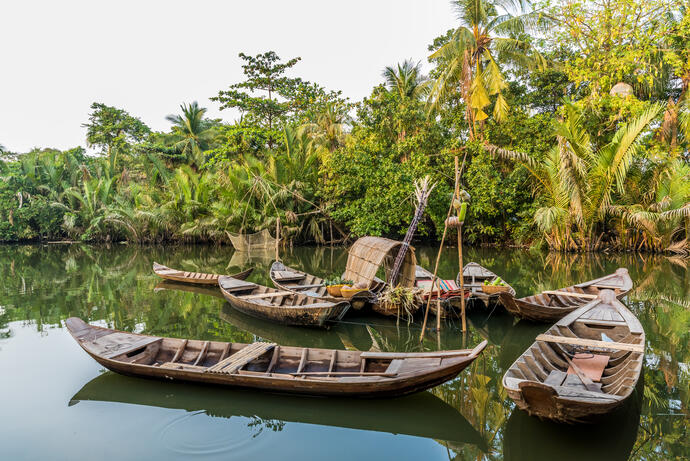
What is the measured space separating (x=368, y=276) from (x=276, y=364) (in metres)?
3.40

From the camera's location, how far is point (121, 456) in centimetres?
378

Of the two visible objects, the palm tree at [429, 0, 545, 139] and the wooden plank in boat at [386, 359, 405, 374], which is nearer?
the wooden plank in boat at [386, 359, 405, 374]

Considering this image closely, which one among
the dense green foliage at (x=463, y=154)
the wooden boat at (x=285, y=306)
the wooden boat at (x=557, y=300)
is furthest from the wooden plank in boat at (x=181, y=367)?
the dense green foliage at (x=463, y=154)

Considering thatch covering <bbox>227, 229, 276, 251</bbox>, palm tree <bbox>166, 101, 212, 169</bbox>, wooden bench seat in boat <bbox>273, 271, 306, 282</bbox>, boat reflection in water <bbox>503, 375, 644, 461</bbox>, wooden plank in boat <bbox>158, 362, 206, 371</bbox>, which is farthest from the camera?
palm tree <bbox>166, 101, 212, 169</bbox>

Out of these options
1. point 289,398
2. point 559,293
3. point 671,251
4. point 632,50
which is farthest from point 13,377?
point 671,251

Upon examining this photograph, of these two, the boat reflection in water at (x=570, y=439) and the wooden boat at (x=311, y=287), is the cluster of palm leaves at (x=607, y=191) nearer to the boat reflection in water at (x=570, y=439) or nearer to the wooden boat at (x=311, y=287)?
the wooden boat at (x=311, y=287)

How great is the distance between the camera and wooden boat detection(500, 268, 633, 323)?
679cm

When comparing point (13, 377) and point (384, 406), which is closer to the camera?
point (384, 406)

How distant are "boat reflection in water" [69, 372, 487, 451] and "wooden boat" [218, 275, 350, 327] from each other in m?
2.38

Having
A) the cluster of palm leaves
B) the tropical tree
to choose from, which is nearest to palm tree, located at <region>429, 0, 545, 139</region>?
the cluster of palm leaves

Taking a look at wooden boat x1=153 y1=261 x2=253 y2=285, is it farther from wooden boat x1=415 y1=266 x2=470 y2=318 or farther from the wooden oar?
the wooden oar

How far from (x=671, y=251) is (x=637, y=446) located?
1500 cm

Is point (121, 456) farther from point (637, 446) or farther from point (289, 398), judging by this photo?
point (637, 446)

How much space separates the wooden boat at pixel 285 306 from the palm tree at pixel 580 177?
10.4 m
